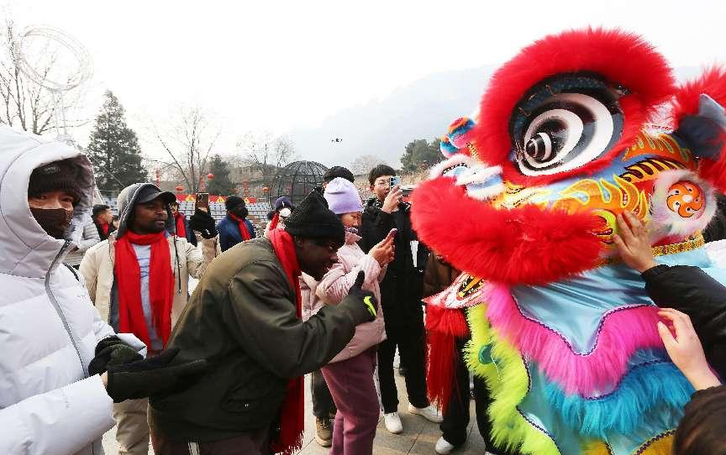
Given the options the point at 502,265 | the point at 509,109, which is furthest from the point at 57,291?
the point at 509,109

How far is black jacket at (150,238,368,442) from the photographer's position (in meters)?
1.42

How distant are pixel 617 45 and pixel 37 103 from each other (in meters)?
23.7

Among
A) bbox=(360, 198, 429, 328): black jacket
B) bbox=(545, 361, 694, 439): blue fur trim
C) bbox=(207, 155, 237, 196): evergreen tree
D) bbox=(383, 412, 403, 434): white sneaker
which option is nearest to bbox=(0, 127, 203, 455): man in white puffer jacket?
bbox=(545, 361, 694, 439): blue fur trim

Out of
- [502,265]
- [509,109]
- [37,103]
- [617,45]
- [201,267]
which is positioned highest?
[37,103]

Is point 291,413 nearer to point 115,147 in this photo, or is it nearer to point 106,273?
point 106,273

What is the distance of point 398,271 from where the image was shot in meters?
3.10

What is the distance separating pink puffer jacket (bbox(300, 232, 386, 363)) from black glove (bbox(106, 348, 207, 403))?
2.79ft

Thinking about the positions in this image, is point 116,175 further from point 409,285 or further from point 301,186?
point 409,285

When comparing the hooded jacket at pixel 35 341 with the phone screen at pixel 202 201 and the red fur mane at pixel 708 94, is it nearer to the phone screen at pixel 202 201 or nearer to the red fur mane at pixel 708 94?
the red fur mane at pixel 708 94

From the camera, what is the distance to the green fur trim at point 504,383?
140 centimetres

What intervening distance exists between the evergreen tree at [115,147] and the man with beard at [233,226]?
2792 cm

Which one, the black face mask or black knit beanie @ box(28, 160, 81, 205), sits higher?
black knit beanie @ box(28, 160, 81, 205)

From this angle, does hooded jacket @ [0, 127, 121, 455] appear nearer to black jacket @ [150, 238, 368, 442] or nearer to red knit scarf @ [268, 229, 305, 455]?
black jacket @ [150, 238, 368, 442]

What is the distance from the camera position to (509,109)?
1.52 meters
